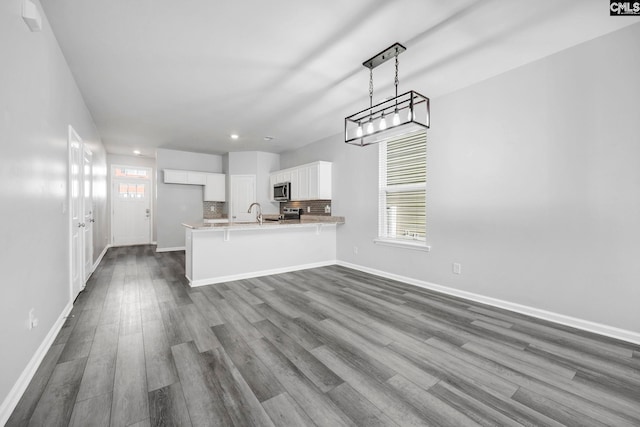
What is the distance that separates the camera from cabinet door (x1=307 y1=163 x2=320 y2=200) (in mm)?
5578

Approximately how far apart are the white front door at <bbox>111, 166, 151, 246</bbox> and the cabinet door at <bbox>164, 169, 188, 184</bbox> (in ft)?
6.27

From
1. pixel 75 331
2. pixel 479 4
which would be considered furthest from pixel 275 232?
pixel 479 4

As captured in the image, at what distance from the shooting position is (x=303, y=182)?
19.7ft

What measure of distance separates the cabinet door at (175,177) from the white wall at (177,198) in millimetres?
224

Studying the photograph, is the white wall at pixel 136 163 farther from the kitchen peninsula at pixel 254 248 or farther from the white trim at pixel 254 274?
the white trim at pixel 254 274

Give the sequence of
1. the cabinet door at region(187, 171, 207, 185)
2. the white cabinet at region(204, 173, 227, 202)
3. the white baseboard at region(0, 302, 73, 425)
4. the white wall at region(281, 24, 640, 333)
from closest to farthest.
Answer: the white baseboard at region(0, 302, 73, 425), the white wall at region(281, 24, 640, 333), the cabinet door at region(187, 171, 207, 185), the white cabinet at region(204, 173, 227, 202)

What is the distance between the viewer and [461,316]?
291cm

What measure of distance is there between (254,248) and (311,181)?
199cm

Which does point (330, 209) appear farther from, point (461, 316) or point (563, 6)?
point (563, 6)

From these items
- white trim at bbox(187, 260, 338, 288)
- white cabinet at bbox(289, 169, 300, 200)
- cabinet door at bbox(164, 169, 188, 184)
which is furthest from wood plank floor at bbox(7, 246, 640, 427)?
cabinet door at bbox(164, 169, 188, 184)

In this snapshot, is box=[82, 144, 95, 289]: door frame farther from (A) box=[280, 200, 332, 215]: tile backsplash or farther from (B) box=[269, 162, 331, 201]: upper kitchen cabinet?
(A) box=[280, 200, 332, 215]: tile backsplash

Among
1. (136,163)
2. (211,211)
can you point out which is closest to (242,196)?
(211,211)

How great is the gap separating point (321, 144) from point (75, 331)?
4915 mm

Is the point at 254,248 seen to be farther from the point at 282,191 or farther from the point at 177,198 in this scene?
the point at 177,198
